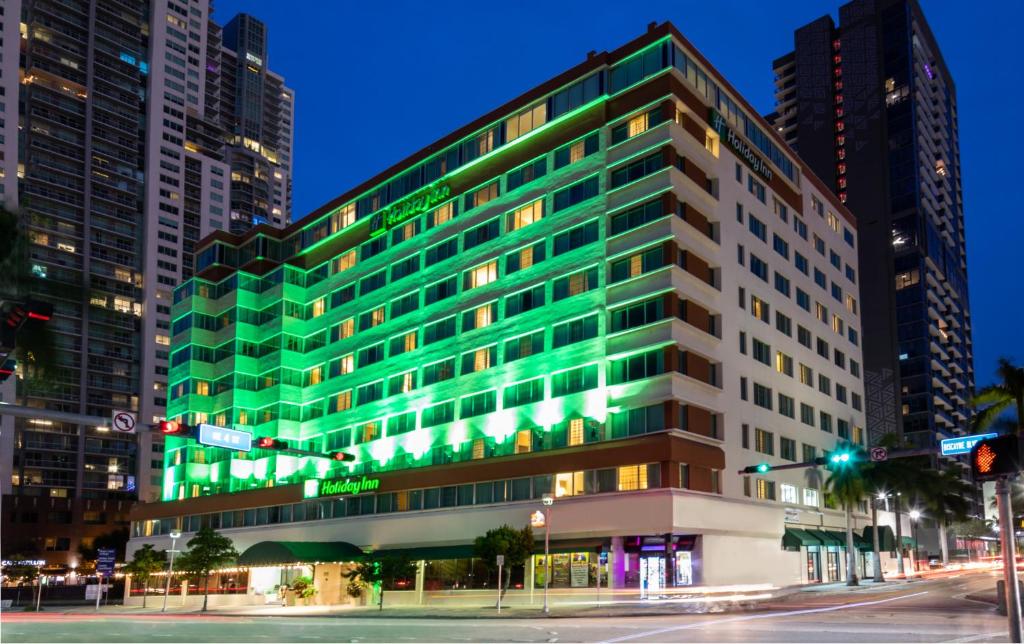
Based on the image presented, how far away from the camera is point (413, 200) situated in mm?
85938

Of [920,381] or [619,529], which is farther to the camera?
[920,381]

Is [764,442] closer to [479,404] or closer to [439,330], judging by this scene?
[479,404]

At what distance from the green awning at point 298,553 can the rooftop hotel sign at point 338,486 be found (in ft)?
14.2

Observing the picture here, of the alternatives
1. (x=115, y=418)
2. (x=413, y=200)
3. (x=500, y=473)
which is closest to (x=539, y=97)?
(x=413, y=200)

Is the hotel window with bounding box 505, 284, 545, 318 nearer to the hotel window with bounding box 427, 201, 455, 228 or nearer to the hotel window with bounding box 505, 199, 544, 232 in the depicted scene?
the hotel window with bounding box 505, 199, 544, 232

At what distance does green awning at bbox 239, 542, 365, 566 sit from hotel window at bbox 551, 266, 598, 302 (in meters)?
25.2

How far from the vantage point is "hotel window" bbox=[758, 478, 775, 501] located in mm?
69275

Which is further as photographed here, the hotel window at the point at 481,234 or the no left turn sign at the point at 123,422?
the hotel window at the point at 481,234

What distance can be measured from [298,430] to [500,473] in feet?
109

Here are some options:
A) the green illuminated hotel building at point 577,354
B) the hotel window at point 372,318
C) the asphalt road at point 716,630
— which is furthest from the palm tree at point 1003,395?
the hotel window at point 372,318

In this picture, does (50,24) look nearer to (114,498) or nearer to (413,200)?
(114,498)

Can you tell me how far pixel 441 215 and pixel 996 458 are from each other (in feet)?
234

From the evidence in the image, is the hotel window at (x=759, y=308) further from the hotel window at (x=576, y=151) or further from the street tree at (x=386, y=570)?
the street tree at (x=386, y=570)

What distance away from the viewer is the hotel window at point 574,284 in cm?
6869
